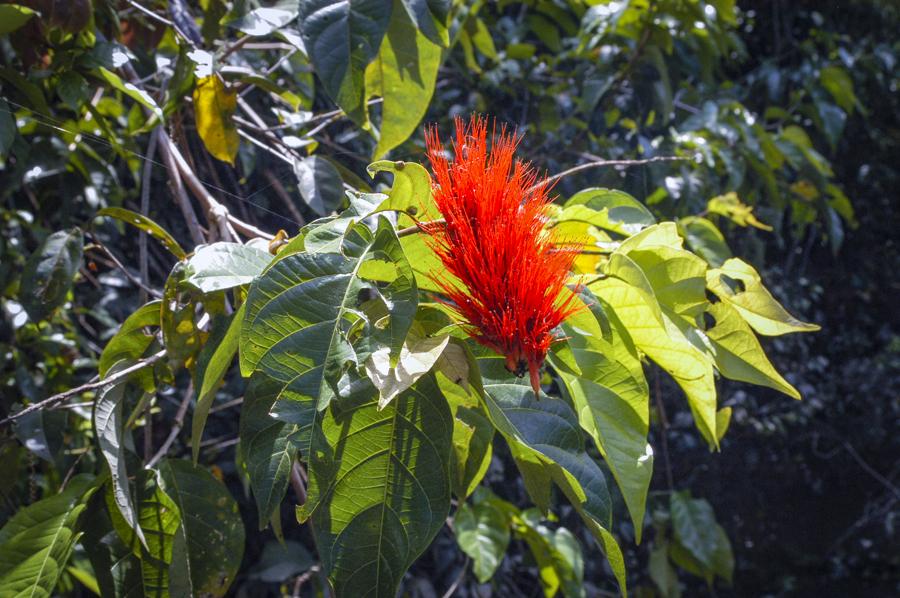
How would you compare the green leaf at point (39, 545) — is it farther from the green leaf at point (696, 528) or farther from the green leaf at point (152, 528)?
the green leaf at point (696, 528)

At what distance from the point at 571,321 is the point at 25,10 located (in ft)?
2.37

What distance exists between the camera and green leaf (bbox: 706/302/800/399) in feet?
2.18

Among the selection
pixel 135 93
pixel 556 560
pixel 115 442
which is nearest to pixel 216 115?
pixel 135 93

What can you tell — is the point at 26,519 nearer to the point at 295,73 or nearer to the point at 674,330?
the point at 674,330

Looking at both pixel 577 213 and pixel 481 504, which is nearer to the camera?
pixel 577 213

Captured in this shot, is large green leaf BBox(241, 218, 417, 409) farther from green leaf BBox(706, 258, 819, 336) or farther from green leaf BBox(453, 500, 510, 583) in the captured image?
green leaf BBox(453, 500, 510, 583)

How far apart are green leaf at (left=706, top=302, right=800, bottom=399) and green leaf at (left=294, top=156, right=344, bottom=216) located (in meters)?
0.45

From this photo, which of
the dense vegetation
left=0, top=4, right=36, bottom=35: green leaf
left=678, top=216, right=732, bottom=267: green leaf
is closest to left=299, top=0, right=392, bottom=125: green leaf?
the dense vegetation

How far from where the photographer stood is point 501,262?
557 mm

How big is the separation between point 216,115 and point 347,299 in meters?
0.58

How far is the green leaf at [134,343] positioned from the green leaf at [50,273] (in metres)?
0.25

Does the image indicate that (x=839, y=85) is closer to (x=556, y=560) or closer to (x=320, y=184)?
(x=556, y=560)

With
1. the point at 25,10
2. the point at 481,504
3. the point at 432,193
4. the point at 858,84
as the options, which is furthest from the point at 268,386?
the point at 858,84

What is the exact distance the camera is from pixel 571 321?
0.62 meters
